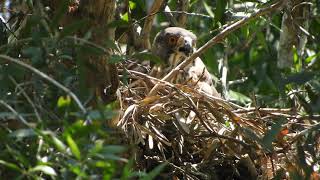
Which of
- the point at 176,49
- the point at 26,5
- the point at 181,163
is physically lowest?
the point at 181,163

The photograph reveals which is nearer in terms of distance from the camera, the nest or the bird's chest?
the nest

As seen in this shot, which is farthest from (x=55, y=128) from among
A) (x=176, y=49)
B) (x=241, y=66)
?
(x=241, y=66)

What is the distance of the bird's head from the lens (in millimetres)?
6137

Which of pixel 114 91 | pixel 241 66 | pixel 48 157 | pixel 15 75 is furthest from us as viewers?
pixel 241 66

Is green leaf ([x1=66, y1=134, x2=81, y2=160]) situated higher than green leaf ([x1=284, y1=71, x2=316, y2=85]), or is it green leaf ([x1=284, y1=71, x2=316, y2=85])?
green leaf ([x1=284, y1=71, x2=316, y2=85])

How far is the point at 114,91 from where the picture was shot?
454 cm

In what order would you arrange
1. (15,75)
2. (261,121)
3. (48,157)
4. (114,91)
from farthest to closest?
(261,121), (114,91), (15,75), (48,157)

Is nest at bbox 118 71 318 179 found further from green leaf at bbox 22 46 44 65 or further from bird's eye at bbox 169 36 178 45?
green leaf at bbox 22 46 44 65

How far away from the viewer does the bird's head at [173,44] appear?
614 cm

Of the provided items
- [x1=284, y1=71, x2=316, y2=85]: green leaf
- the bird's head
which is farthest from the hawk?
[x1=284, y1=71, x2=316, y2=85]: green leaf

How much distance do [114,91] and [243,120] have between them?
37.0 inches

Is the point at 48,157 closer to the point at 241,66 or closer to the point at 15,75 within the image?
the point at 15,75

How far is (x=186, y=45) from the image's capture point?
616 cm

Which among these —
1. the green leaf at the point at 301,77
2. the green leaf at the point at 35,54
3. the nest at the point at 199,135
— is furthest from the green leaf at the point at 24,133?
the nest at the point at 199,135
